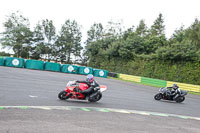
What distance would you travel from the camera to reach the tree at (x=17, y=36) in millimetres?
71562

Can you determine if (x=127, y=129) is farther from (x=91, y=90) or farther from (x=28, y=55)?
(x=28, y=55)

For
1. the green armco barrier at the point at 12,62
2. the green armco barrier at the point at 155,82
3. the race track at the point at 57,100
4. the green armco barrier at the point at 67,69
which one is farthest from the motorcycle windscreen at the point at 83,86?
the green armco barrier at the point at 67,69

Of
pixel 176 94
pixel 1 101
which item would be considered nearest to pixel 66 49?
pixel 176 94

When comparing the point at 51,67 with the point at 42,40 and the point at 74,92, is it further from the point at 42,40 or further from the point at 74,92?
the point at 42,40

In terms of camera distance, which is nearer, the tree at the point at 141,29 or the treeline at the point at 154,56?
the treeline at the point at 154,56

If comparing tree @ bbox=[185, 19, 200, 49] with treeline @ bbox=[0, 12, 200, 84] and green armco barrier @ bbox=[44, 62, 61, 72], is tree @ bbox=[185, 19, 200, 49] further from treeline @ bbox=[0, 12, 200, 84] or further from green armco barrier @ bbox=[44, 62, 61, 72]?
green armco barrier @ bbox=[44, 62, 61, 72]

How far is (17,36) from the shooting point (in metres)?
71.9

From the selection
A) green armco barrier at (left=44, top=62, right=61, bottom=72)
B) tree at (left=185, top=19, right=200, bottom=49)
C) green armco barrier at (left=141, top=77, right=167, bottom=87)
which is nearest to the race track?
green armco barrier at (left=141, top=77, right=167, bottom=87)

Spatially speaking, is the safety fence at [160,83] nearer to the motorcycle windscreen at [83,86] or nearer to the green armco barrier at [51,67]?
the green armco barrier at [51,67]

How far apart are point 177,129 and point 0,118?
5361 millimetres

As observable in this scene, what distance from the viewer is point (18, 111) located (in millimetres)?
6855

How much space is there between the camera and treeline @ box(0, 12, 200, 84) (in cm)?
3247

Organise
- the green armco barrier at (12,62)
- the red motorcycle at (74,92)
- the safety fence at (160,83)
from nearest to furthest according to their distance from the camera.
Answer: the red motorcycle at (74,92), the safety fence at (160,83), the green armco barrier at (12,62)

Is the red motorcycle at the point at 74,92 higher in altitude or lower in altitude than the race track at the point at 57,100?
higher
